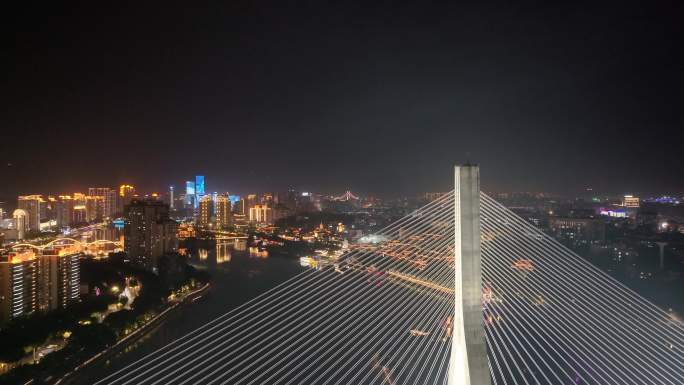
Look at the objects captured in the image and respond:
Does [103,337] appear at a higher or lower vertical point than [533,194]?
lower

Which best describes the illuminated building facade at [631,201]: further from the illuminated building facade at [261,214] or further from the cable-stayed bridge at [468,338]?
the illuminated building facade at [261,214]

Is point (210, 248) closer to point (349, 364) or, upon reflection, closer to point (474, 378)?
point (349, 364)

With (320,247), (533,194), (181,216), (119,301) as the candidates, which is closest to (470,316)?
(119,301)

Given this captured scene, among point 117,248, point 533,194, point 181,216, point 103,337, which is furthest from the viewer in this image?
point 181,216

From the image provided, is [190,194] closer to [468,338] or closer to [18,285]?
[18,285]

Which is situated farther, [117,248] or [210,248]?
[210,248]

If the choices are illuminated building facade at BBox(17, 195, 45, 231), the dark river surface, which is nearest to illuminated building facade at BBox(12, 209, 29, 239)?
illuminated building facade at BBox(17, 195, 45, 231)

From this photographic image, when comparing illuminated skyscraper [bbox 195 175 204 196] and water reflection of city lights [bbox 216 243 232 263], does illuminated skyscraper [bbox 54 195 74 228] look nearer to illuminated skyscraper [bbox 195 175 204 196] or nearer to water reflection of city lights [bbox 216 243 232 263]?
water reflection of city lights [bbox 216 243 232 263]

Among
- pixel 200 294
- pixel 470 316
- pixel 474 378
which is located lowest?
pixel 200 294
